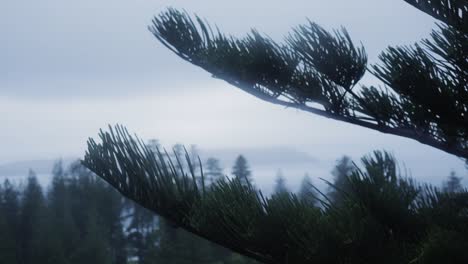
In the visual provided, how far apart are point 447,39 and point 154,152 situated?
4.18 feet

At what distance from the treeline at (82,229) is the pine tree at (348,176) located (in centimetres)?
2272

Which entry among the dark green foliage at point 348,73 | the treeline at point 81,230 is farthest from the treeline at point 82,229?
the dark green foliage at point 348,73

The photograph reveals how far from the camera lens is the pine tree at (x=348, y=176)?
68.5 inches

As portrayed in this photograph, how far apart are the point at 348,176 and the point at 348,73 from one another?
2.91ft

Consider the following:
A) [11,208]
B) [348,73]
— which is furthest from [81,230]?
[348,73]

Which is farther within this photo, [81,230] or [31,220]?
[81,230]

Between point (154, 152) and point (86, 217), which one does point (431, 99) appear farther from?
point (86, 217)

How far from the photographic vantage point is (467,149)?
8.38ft

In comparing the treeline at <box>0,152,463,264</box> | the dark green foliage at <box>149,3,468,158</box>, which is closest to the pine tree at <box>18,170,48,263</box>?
the treeline at <box>0,152,463,264</box>

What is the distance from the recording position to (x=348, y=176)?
1.73m

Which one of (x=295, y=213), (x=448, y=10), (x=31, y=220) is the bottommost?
(x=31, y=220)

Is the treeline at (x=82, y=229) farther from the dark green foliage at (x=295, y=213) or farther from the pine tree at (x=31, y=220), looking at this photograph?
the dark green foliage at (x=295, y=213)

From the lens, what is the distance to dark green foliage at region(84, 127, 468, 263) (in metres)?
1.72

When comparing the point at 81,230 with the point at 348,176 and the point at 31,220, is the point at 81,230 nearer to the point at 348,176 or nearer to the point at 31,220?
the point at 31,220
